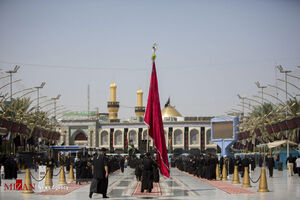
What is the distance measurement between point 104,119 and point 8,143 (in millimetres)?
72076

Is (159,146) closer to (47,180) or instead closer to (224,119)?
(47,180)

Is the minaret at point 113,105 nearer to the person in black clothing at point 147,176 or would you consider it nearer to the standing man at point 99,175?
the person in black clothing at point 147,176

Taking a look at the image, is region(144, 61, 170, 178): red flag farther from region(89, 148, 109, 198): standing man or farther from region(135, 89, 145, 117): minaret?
region(135, 89, 145, 117): minaret

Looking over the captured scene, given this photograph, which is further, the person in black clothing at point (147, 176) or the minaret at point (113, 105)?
the minaret at point (113, 105)

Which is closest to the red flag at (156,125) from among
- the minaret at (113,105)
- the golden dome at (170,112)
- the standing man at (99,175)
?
the standing man at (99,175)

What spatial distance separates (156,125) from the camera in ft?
76.6

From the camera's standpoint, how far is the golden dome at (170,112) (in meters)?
134

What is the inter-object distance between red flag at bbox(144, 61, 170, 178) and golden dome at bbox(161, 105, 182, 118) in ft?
357

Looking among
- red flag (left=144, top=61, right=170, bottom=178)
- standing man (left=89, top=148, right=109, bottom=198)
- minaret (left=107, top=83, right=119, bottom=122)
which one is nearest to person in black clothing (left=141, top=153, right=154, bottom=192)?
red flag (left=144, top=61, right=170, bottom=178)

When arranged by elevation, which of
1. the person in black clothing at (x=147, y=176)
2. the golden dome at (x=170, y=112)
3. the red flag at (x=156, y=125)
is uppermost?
the golden dome at (x=170, y=112)

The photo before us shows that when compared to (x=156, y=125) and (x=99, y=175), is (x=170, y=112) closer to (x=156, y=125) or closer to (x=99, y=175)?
(x=156, y=125)

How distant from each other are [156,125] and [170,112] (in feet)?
364

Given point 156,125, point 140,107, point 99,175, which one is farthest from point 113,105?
point 99,175

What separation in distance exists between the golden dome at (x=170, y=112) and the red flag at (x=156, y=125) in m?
109
